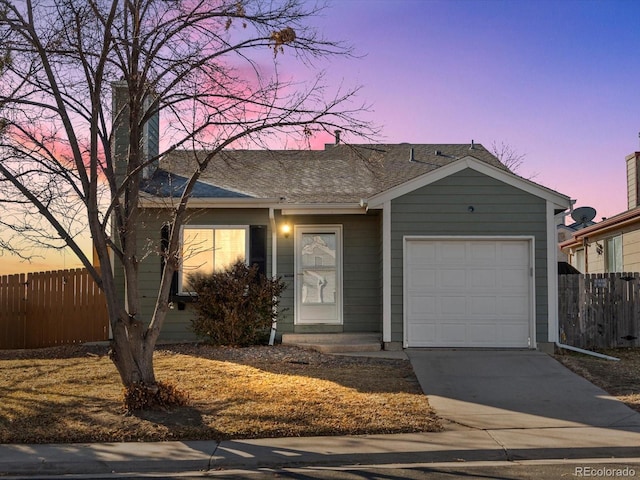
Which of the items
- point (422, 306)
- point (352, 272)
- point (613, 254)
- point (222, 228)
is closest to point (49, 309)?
point (222, 228)

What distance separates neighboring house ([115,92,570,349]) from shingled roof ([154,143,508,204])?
56 mm

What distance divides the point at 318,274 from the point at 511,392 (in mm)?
5536

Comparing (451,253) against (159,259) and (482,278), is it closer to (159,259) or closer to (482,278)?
(482,278)

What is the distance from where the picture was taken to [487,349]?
39.7 ft

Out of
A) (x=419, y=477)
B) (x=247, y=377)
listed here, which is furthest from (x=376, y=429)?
(x=247, y=377)

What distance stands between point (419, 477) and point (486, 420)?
213 centimetres

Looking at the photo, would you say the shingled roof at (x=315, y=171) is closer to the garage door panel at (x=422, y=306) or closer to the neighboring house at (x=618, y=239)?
the garage door panel at (x=422, y=306)

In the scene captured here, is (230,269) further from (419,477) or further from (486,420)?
(419,477)

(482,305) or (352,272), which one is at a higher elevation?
(352,272)

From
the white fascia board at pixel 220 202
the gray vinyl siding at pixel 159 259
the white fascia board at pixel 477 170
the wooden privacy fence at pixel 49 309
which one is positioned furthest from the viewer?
the wooden privacy fence at pixel 49 309

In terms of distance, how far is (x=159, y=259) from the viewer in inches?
537

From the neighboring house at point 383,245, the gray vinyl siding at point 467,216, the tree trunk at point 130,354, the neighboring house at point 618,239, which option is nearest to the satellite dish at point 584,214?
the neighboring house at point 618,239

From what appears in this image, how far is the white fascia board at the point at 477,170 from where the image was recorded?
12.0 m

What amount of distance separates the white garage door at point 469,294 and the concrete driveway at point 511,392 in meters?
0.32
